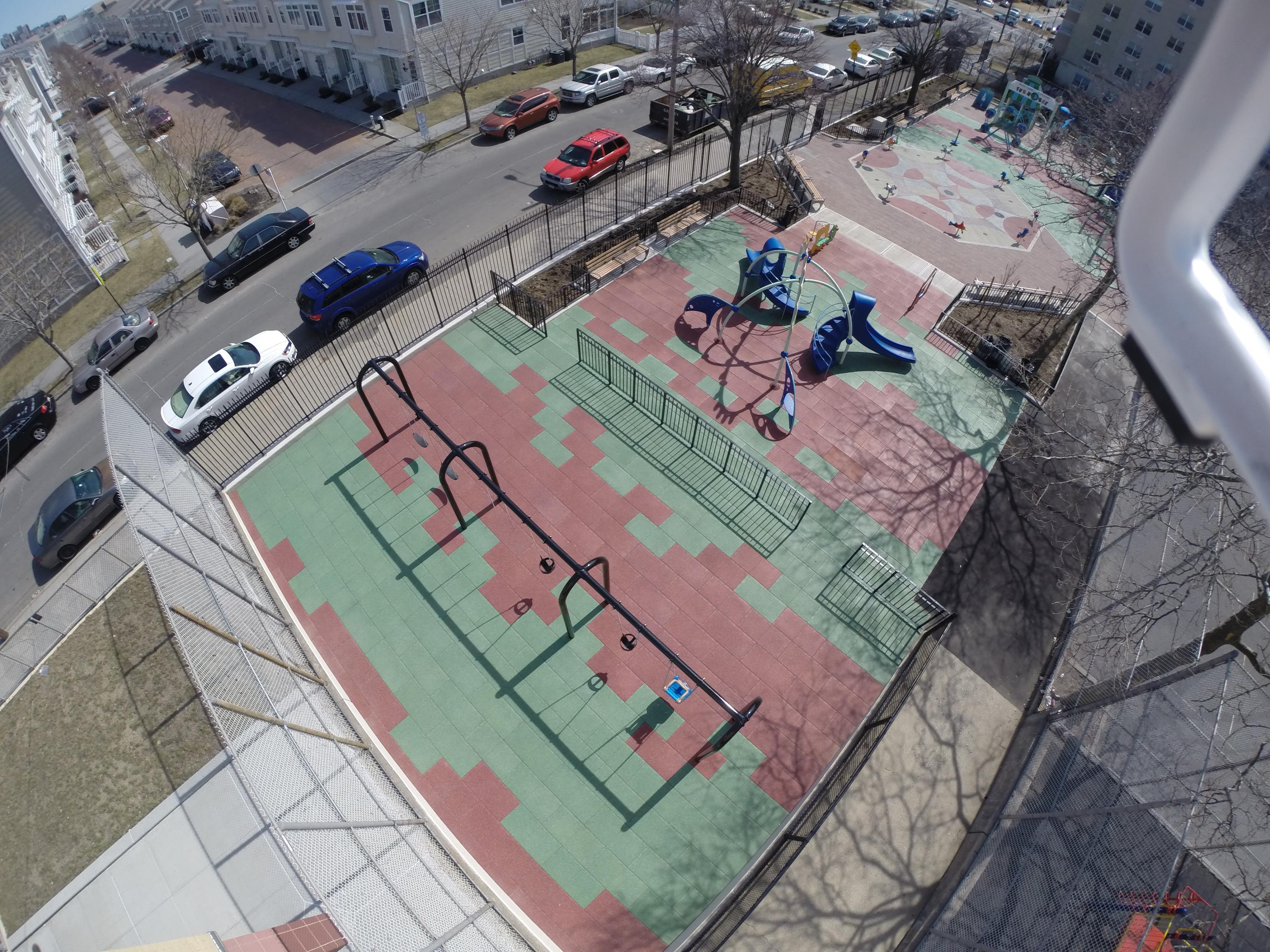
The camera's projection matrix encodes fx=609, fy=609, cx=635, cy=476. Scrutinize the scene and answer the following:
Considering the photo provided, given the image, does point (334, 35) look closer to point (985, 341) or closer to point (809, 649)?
point (985, 341)

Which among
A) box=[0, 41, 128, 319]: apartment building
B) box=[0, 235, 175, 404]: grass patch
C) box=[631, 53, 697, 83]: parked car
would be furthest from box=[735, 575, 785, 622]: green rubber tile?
box=[631, 53, 697, 83]: parked car

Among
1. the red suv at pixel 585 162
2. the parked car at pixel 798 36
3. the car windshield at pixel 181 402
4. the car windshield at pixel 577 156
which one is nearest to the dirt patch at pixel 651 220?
the red suv at pixel 585 162

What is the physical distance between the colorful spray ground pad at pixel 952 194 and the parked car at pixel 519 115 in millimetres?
15278

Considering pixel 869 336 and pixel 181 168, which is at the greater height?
pixel 869 336

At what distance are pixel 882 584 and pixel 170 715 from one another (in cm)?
1558

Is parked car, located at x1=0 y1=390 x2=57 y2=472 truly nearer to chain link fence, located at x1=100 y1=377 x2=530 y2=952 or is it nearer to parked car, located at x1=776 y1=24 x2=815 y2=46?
chain link fence, located at x1=100 y1=377 x2=530 y2=952

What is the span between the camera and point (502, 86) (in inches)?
1385

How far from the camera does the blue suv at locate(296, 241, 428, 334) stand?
1991cm

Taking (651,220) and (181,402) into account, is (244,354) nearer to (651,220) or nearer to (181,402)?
(181,402)

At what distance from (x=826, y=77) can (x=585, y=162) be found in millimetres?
17955

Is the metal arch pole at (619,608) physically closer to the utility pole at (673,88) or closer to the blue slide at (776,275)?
the blue slide at (776,275)

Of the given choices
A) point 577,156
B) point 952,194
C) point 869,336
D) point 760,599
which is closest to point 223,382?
point 577,156

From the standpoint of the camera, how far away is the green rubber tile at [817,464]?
1507cm

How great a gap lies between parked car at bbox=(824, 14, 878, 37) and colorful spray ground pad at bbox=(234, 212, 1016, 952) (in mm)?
38916
